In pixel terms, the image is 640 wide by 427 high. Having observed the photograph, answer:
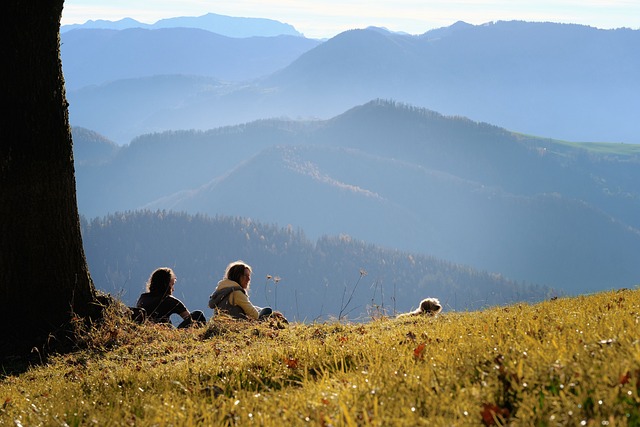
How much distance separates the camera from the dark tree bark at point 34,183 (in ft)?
26.3

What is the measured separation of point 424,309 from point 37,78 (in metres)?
7.18

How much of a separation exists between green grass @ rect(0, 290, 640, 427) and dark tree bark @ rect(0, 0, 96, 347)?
5.25 feet

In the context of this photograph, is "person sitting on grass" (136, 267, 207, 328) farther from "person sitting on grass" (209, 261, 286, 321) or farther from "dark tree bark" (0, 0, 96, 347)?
"dark tree bark" (0, 0, 96, 347)

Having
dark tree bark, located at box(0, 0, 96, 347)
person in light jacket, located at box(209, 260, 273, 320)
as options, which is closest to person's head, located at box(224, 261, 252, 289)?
person in light jacket, located at box(209, 260, 273, 320)

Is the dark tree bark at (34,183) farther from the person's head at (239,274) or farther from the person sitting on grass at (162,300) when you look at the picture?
the person's head at (239,274)

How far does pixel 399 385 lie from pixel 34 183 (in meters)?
6.11

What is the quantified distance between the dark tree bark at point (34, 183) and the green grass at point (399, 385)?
1600mm

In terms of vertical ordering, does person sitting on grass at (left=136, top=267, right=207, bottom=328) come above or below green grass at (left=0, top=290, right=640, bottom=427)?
below

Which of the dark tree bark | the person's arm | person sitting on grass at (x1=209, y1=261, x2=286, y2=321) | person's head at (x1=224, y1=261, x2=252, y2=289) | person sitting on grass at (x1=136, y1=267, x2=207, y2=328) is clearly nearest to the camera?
the dark tree bark

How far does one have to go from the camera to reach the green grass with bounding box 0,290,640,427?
9.76 feet

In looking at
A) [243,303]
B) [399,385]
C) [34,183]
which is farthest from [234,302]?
[399,385]

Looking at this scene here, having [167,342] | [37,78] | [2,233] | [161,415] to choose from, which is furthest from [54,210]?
[161,415]

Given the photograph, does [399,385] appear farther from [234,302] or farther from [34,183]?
[234,302]

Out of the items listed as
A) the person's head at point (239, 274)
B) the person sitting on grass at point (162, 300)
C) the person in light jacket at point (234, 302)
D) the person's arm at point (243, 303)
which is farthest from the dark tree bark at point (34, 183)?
the person's head at point (239, 274)
